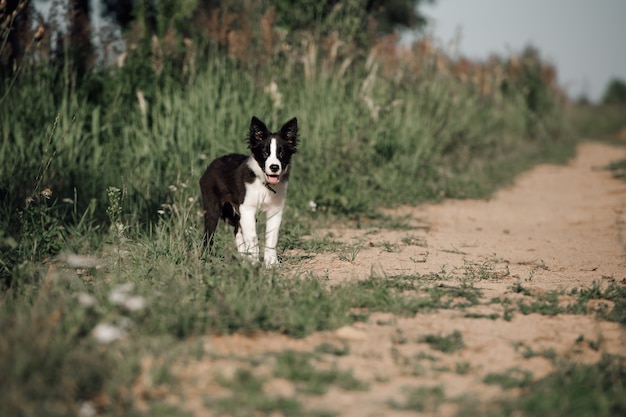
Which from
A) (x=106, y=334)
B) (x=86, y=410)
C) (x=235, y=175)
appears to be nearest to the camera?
(x=86, y=410)

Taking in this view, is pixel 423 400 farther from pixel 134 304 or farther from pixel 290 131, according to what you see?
pixel 290 131

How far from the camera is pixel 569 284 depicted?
4.89 m

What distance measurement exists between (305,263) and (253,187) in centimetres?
75

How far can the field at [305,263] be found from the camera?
295 centimetres

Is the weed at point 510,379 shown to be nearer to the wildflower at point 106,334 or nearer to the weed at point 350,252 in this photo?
the wildflower at point 106,334

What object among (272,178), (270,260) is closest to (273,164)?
(272,178)

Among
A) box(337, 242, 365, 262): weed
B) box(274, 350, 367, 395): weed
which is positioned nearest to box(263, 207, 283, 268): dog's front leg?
box(337, 242, 365, 262): weed

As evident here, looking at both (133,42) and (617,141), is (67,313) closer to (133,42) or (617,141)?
(133,42)

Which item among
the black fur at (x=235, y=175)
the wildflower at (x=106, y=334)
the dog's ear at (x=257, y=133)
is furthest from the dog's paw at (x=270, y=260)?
the wildflower at (x=106, y=334)

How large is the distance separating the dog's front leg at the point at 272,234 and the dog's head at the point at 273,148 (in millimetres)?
276

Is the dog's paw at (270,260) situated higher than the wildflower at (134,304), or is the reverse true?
the wildflower at (134,304)

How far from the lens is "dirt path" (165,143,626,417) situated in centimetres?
303

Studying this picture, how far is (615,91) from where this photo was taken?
4556cm

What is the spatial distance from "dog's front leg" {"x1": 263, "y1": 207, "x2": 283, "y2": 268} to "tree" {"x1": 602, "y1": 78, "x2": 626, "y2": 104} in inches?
1678
